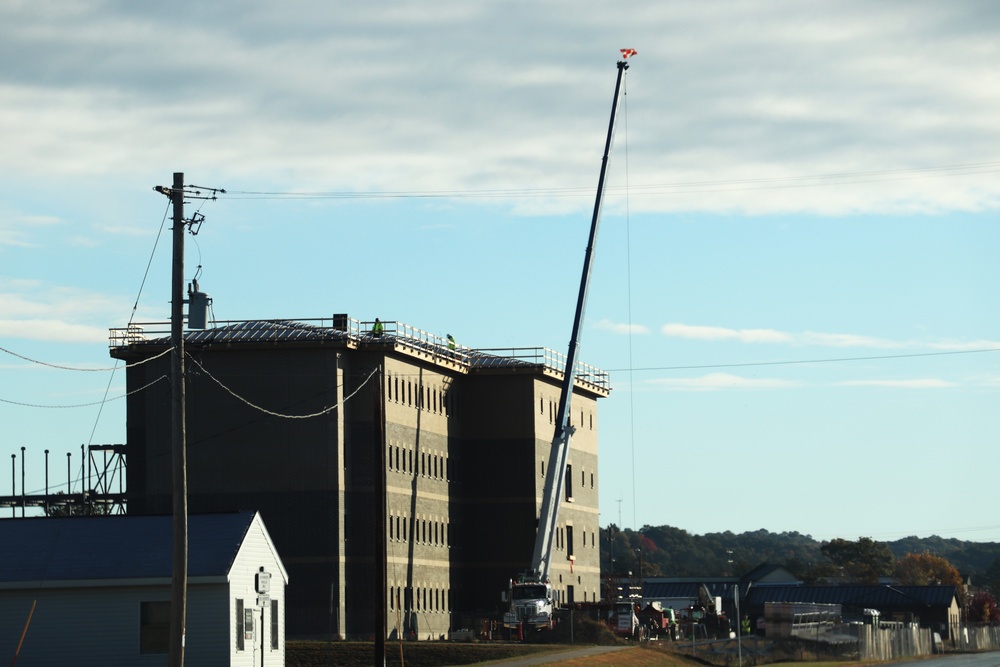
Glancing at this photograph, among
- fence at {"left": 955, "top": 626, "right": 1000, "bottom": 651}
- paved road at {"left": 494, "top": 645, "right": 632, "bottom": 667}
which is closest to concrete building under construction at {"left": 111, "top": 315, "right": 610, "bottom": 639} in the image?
paved road at {"left": 494, "top": 645, "right": 632, "bottom": 667}

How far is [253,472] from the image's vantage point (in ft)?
271

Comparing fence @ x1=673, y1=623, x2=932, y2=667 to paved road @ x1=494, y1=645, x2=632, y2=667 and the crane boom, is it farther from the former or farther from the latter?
the crane boom

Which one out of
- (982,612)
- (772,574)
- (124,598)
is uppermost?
(124,598)

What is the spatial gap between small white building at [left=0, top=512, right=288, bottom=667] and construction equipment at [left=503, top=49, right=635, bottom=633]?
29.2m

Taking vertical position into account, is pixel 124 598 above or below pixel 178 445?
below

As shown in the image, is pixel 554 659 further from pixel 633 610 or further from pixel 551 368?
pixel 551 368

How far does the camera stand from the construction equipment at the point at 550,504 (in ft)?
250

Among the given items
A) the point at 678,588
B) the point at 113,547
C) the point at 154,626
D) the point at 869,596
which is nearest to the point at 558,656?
the point at 154,626

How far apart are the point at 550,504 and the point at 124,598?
36.4m

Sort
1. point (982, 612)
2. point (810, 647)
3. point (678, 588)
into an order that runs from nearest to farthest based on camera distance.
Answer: point (810, 647)
point (982, 612)
point (678, 588)

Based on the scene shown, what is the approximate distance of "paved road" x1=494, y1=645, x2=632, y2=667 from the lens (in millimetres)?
55281

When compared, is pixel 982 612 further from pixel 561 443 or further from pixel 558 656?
pixel 558 656

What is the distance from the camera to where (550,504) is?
80.8 meters

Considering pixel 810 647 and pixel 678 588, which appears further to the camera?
pixel 678 588
